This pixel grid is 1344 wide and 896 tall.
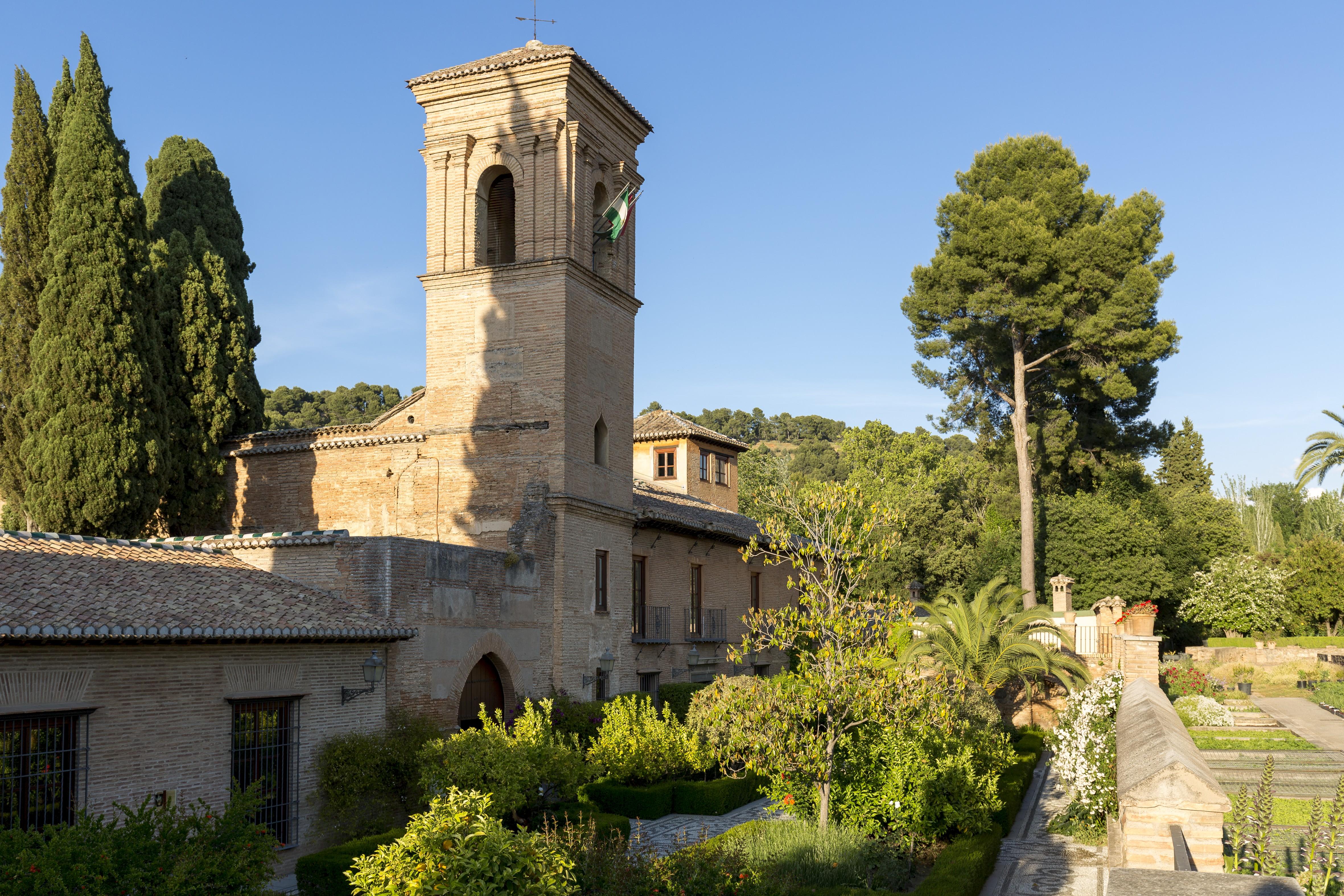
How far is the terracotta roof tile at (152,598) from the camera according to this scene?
11266 mm

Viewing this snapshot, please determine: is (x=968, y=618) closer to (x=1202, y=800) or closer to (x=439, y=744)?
(x=439, y=744)

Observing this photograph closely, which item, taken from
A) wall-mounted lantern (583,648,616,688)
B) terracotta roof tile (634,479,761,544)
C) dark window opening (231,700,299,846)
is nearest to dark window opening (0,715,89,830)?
dark window opening (231,700,299,846)

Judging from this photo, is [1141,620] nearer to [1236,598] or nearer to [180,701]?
[180,701]

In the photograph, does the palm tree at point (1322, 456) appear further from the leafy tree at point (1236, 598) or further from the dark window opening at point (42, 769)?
the dark window opening at point (42, 769)

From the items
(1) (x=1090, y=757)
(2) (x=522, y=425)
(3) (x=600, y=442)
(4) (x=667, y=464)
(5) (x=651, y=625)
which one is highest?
(4) (x=667, y=464)

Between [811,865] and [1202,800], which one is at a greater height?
[1202,800]

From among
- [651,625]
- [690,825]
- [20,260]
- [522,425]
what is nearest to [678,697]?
[651,625]

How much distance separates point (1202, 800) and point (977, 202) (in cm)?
3169

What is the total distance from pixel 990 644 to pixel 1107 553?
1644cm

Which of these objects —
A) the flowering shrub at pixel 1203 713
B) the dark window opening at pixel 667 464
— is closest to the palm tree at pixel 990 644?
the flowering shrub at pixel 1203 713

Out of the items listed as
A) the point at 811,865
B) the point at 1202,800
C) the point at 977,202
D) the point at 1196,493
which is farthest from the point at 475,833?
the point at 1196,493

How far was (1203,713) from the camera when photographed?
2262cm

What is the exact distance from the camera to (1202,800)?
20.9 feet

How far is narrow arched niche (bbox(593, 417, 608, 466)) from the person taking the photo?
2203 centimetres
